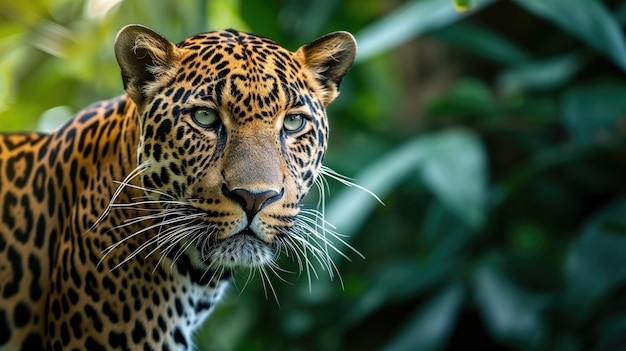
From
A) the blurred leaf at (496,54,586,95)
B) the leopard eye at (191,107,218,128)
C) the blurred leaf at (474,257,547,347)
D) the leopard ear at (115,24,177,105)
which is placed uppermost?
the leopard ear at (115,24,177,105)

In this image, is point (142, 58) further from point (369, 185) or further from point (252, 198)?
point (369, 185)

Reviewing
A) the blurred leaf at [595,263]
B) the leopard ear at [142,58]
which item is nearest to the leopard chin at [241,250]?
the leopard ear at [142,58]

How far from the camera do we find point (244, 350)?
724 cm

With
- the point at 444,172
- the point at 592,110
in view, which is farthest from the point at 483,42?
A: the point at 444,172

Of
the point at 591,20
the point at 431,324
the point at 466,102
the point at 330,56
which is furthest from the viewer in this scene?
the point at 466,102

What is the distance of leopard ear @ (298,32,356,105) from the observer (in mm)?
2400

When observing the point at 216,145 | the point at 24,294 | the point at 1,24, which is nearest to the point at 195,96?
the point at 216,145

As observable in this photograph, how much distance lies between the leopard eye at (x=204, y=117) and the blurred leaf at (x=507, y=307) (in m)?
4.80

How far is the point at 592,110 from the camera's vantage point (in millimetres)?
6750

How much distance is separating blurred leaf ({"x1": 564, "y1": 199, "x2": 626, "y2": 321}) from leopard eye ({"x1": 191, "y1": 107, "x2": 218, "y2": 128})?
447cm

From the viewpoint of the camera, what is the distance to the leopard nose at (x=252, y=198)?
2.32 m

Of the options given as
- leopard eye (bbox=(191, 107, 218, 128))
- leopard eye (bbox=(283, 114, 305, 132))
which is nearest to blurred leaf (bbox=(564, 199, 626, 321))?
leopard eye (bbox=(283, 114, 305, 132))

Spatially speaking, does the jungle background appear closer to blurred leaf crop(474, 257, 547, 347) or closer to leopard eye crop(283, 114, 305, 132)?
blurred leaf crop(474, 257, 547, 347)

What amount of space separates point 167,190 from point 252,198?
0.32 meters
